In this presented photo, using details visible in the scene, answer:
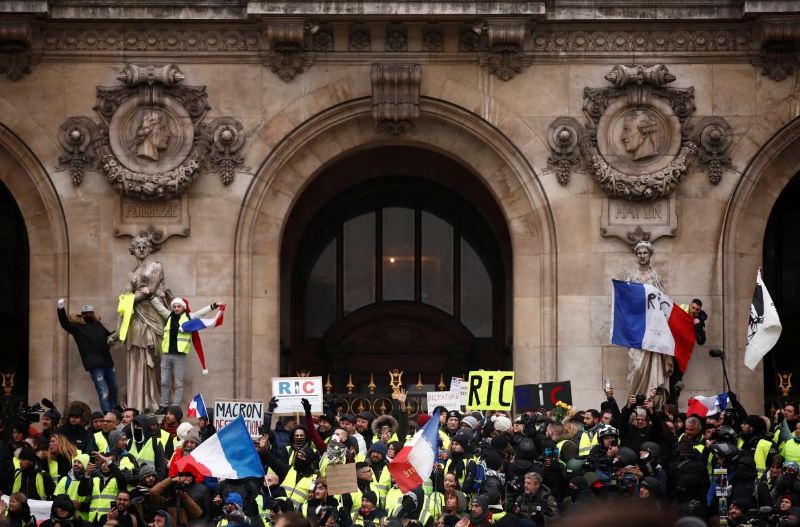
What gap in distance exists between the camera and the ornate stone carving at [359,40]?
80.5ft

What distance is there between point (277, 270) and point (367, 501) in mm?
8344

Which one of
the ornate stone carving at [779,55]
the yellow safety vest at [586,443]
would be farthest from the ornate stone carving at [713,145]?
the yellow safety vest at [586,443]

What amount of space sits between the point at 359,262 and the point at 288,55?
5.52m

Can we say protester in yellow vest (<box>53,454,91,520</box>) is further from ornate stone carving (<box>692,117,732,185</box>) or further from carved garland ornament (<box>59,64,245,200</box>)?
ornate stone carving (<box>692,117,732,185</box>)

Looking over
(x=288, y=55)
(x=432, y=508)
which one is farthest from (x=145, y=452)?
(x=288, y=55)

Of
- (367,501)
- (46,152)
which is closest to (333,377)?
(46,152)

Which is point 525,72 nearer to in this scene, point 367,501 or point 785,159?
point 785,159

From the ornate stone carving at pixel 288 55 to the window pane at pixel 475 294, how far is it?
589 cm

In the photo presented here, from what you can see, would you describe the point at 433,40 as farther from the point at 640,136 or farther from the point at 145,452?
the point at 145,452

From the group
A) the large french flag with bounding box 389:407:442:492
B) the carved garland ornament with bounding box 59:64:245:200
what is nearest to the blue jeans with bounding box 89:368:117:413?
the carved garland ornament with bounding box 59:64:245:200

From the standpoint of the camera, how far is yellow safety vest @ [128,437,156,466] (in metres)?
18.5

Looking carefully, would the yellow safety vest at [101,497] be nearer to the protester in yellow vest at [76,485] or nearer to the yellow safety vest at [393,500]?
the protester in yellow vest at [76,485]

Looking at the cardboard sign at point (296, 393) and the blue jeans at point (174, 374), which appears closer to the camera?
the cardboard sign at point (296, 393)

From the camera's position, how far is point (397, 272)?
1131 inches
